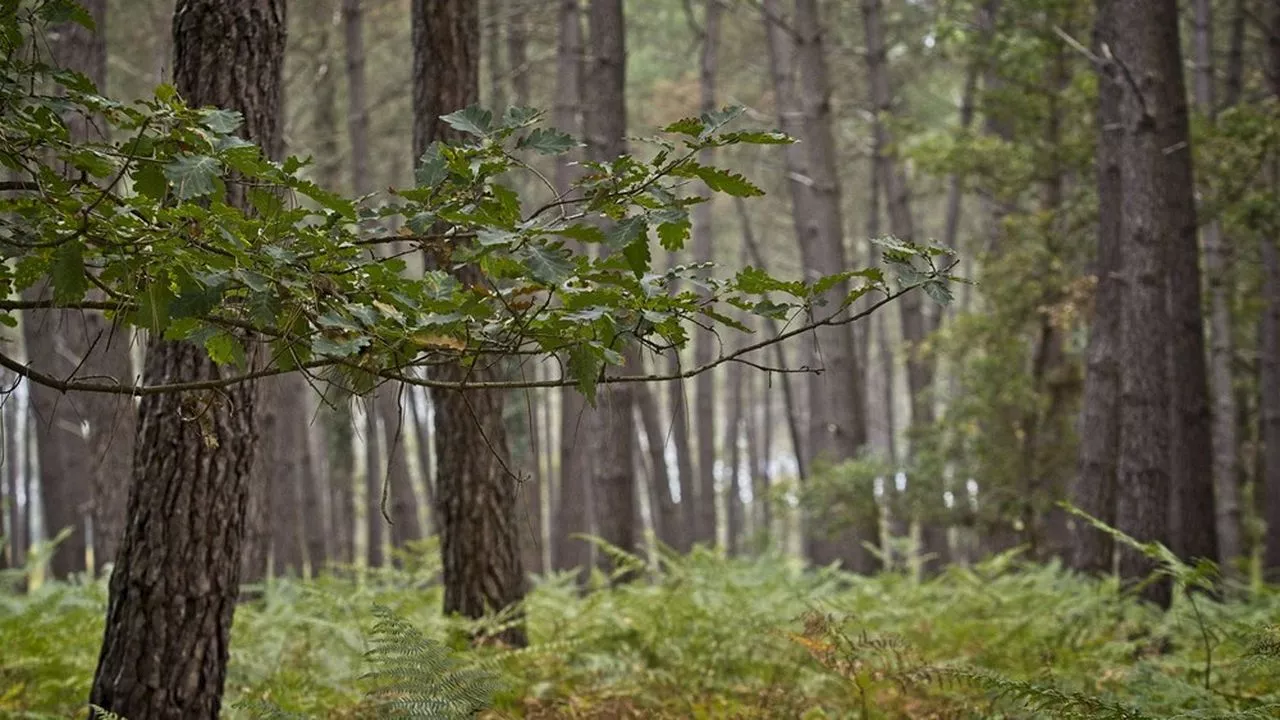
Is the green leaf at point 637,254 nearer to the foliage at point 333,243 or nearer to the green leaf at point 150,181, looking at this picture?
the foliage at point 333,243

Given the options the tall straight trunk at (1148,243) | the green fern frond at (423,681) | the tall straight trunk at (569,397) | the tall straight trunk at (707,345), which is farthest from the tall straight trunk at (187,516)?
the tall straight trunk at (707,345)

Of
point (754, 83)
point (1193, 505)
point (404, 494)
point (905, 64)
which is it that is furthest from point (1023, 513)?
point (754, 83)

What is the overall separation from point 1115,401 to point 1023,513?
3.23 m

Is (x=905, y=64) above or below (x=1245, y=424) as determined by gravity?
above

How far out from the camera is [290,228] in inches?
98.0

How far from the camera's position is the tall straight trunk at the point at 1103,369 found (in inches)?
432

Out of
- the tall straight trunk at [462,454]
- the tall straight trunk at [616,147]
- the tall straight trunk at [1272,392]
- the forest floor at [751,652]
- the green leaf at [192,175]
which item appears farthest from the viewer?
the tall straight trunk at [1272,392]

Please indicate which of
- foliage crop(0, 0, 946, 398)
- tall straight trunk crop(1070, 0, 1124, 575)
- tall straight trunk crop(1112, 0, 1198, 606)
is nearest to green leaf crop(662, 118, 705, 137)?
foliage crop(0, 0, 946, 398)

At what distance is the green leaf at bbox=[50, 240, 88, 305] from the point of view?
2289mm

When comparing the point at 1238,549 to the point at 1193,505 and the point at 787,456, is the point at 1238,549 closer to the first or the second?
the point at 1193,505

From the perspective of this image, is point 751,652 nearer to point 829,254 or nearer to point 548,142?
point 548,142

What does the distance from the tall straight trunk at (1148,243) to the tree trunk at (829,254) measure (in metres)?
5.57

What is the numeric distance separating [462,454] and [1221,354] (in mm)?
12249

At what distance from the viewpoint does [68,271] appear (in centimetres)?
230
